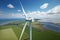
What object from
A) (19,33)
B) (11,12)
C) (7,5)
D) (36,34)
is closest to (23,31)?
(19,33)

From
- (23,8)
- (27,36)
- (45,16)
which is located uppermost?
(23,8)

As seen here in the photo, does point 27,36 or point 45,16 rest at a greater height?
point 45,16

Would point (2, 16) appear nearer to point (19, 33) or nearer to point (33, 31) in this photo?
point (19, 33)

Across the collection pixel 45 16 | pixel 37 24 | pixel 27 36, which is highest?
pixel 45 16

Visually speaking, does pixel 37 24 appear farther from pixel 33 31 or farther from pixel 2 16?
pixel 2 16

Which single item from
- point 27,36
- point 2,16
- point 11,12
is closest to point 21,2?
point 11,12

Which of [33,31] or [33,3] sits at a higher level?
[33,3]
